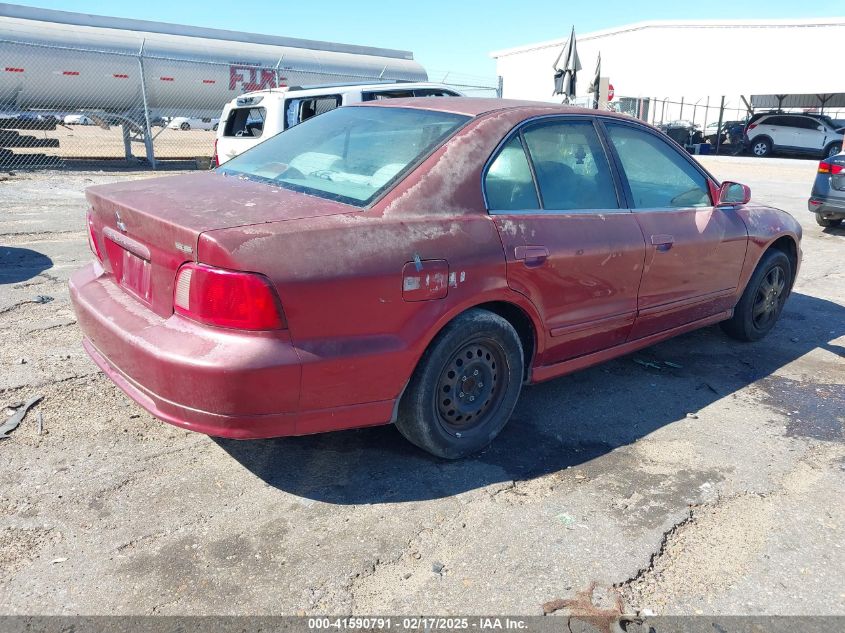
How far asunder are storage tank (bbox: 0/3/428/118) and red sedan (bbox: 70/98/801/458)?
14.0m

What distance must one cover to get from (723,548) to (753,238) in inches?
106

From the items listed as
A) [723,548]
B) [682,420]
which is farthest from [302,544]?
[682,420]

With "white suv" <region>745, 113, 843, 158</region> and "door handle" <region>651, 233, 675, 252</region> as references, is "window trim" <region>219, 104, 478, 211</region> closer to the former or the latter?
"door handle" <region>651, 233, 675, 252</region>

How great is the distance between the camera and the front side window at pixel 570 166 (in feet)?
11.3

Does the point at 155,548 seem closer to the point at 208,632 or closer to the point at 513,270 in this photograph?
the point at 208,632

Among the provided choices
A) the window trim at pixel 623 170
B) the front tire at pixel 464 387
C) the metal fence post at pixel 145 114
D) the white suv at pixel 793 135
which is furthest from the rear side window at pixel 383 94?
the white suv at pixel 793 135

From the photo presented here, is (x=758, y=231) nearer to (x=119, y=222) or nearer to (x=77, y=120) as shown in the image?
(x=119, y=222)

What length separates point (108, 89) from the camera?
52.9 feet

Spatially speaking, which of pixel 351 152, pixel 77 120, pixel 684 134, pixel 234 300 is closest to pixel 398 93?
pixel 351 152

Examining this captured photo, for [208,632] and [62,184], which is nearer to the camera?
[208,632]

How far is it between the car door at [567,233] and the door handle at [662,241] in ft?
0.46

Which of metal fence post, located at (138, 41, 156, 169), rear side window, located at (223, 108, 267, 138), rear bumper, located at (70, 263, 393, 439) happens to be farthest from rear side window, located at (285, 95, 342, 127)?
metal fence post, located at (138, 41, 156, 169)

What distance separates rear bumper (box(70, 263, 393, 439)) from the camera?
96.0 inches

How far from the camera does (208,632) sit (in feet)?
6.97
